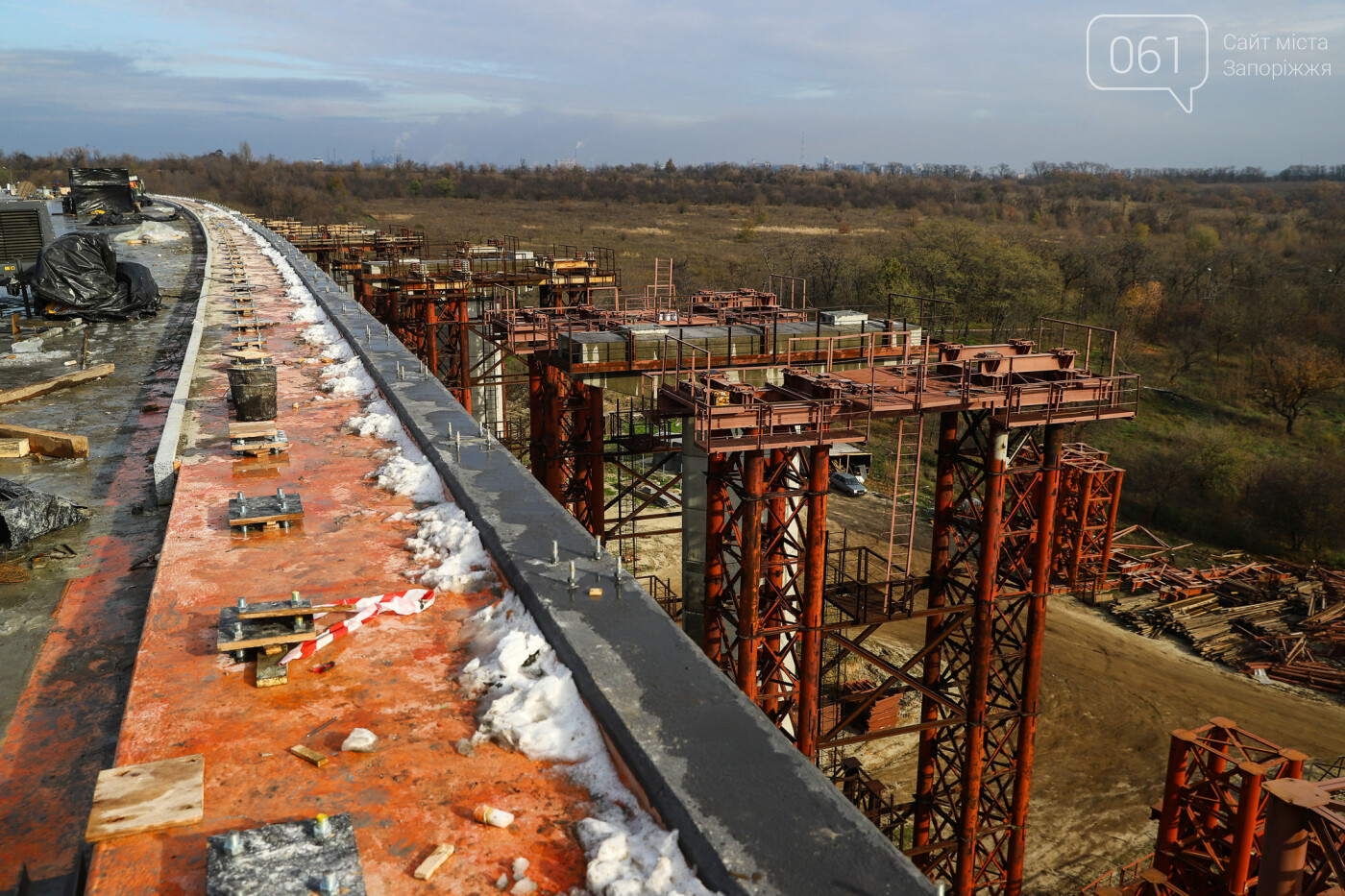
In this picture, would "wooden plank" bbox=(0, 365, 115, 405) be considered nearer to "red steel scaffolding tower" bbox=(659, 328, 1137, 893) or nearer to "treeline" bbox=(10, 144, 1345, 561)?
"red steel scaffolding tower" bbox=(659, 328, 1137, 893)

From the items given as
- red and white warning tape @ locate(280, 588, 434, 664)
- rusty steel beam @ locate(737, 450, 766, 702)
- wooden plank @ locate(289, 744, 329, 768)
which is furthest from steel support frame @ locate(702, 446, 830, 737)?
wooden plank @ locate(289, 744, 329, 768)

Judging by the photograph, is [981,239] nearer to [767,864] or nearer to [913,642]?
[913,642]

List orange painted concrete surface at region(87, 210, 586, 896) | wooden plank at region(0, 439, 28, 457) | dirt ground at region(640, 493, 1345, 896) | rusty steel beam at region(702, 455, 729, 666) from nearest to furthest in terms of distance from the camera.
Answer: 1. orange painted concrete surface at region(87, 210, 586, 896)
2. wooden plank at region(0, 439, 28, 457)
3. rusty steel beam at region(702, 455, 729, 666)
4. dirt ground at region(640, 493, 1345, 896)

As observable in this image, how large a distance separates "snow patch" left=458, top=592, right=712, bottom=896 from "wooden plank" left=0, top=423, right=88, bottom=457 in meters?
7.45

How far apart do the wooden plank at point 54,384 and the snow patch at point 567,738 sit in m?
11.2

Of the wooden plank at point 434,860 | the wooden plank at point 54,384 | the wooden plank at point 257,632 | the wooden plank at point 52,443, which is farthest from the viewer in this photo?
the wooden plank at point 54,384

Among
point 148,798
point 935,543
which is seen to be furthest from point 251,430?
point 935,543

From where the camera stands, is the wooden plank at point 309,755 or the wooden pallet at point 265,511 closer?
the wooden plank at point 309,755

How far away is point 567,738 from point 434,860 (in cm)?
99

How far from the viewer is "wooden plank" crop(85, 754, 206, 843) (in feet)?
12.6

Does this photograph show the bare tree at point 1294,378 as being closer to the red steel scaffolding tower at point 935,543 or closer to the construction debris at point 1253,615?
the construction debris at point 1253,615

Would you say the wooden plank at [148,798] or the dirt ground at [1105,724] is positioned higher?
the wooden plank at [148,798]

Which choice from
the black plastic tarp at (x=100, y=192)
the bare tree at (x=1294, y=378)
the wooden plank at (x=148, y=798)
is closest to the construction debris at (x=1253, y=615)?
the bare tree at (x=1294, y=378)

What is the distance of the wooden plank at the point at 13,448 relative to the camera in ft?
35.2
